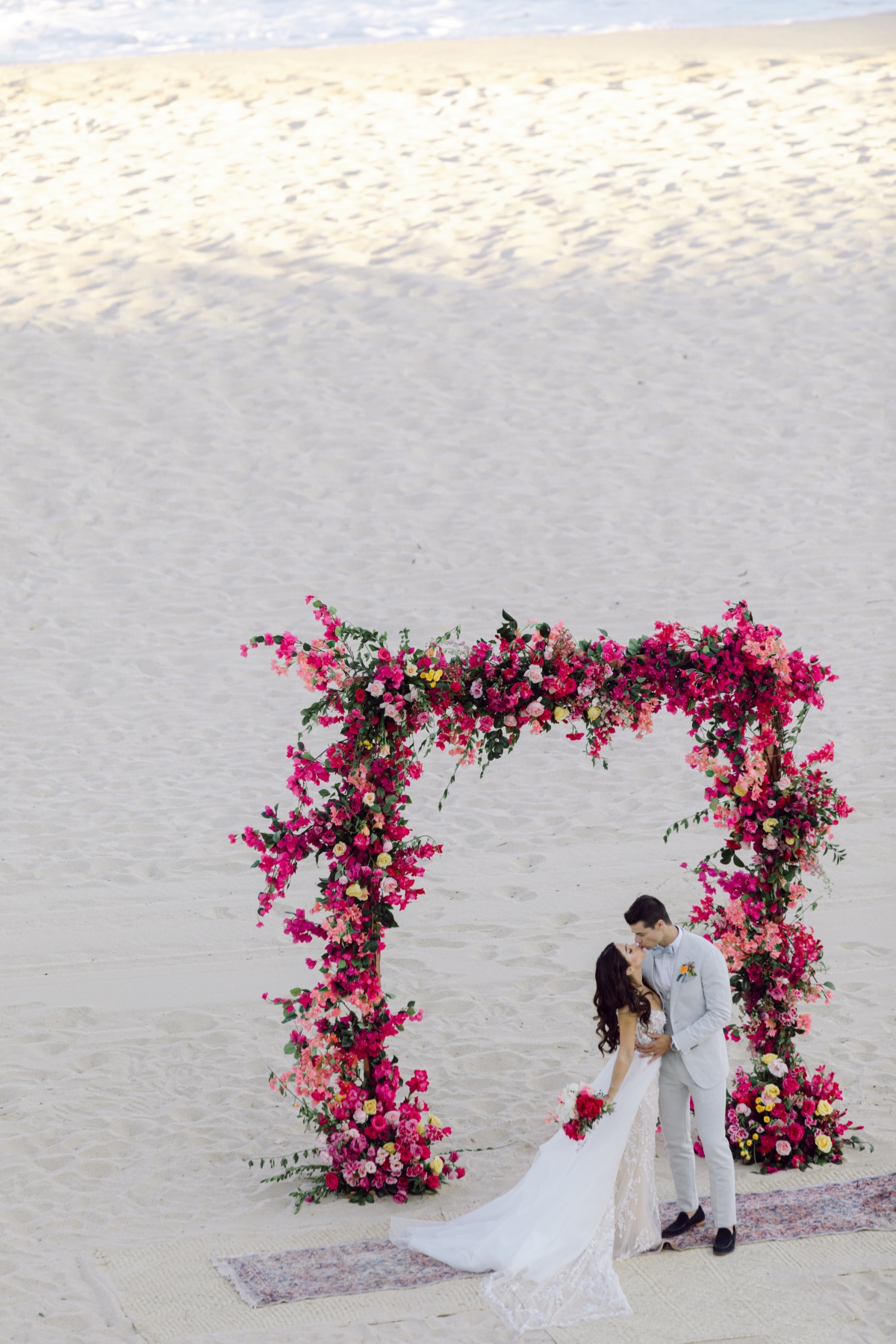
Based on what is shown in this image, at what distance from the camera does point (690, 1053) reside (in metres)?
6.27

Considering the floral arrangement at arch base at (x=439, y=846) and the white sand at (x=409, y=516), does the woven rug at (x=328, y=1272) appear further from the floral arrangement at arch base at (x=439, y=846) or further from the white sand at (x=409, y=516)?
the floral arrangement at arch base at (x=439, y=846)

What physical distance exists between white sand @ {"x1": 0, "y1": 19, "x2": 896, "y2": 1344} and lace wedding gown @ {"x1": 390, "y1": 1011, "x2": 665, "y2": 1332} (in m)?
0.18

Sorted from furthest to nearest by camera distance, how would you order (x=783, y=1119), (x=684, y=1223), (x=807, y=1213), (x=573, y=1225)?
(x=783, y=1119) → (x=807, y=1213) → (x=684, y=1223) → (x=573, y=1225)

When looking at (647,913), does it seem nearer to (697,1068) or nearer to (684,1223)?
(697,1068)

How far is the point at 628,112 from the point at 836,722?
41.6ft

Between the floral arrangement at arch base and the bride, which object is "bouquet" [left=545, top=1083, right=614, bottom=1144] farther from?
the floral arrangement at arch base

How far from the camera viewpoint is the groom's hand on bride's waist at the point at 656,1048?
6.28m

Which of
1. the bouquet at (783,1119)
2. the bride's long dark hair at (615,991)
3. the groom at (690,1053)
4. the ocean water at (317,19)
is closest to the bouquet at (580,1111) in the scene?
the bride's long dark hair at (615,991)

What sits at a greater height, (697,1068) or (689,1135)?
(697,1068)

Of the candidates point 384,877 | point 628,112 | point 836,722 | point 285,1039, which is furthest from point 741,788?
point 628,112

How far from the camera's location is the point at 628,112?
71.5 feet

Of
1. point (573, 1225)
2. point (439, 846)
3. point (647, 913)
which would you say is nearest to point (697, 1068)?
point (647, 913)

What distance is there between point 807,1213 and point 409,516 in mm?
10967

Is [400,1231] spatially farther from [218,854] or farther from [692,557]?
[692,557]
